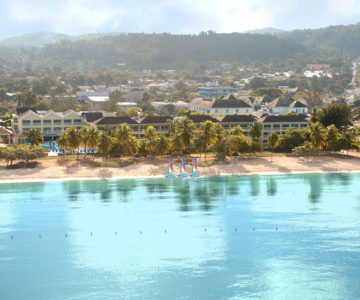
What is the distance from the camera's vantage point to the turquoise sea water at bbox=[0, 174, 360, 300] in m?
34.2

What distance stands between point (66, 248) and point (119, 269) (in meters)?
6.65

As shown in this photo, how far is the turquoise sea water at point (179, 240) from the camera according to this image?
3416 centimetres

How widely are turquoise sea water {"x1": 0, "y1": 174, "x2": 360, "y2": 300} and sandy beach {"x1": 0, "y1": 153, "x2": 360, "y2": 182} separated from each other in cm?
323

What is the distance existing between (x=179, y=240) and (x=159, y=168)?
Answer: 29.2m

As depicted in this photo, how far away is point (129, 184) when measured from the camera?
2581 inches

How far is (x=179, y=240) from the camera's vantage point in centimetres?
4325

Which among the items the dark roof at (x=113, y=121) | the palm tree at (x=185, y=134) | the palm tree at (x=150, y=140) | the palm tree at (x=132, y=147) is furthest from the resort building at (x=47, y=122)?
the palm tree at (x=185, y=134)

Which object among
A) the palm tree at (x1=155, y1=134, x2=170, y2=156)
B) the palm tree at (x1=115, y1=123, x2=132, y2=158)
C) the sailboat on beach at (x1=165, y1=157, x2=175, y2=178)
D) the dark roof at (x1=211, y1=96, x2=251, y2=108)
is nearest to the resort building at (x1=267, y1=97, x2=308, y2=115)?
the dark roof at (x1=211, y1=96, x2=251, y2=108)

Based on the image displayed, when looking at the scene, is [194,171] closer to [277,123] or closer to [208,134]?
[208,134]

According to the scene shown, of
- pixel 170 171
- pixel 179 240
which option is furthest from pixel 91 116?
pixel 179 240

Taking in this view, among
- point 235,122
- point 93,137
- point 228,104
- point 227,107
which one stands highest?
point 228,104

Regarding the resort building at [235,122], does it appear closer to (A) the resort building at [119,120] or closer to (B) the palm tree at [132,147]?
(A) the resort building at [119,120]

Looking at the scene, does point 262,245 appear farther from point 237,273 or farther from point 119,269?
point 119,269

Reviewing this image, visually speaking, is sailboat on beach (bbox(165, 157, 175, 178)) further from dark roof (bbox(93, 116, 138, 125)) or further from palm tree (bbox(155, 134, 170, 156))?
dark roof (bbox(93, 116, 138, 125))
